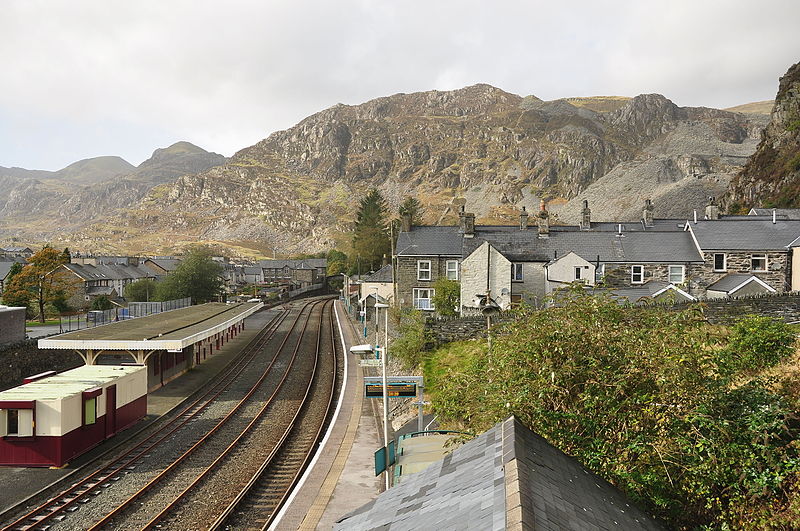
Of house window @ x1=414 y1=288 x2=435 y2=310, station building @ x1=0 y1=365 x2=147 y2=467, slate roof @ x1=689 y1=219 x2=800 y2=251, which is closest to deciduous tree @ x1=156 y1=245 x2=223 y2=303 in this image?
house window @ x1=414 y1=288 x2=435 y2=310

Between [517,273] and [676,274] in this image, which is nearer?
[676,274]

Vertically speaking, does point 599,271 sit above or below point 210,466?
above

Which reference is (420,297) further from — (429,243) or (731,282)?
(731,282)

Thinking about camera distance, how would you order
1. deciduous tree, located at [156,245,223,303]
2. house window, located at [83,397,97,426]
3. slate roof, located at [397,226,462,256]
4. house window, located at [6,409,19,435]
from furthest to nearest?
deciduous tree, located at [156,245,223,303], slate roof, located at [397,226,462,256], house window, located at [83,397,97,426], house window, located at [6,409,19,435]

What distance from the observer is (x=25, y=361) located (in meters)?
36.7

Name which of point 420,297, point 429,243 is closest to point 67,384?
point 420,297

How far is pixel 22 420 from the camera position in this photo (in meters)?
19.8

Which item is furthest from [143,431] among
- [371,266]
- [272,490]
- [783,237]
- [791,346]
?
[371,266]

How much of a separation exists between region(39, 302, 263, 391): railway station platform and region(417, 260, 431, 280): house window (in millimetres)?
16317

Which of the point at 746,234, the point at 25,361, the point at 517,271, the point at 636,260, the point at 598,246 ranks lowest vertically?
the point at 25,361

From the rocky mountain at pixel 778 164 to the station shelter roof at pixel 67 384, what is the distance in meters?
78.5

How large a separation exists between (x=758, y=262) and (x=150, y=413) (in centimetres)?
4172

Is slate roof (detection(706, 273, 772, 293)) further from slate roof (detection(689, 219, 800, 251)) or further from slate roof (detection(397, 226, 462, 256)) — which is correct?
slate roof (detection(397, 226, 462, 256))

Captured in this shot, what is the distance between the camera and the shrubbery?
9.18m
